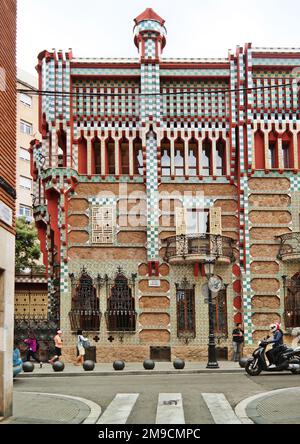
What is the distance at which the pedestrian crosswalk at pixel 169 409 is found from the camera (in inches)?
472

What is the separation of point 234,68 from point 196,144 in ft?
12.0

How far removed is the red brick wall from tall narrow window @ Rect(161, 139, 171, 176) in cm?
1684

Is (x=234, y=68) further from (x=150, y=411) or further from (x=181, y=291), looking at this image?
(x=150, y=411)

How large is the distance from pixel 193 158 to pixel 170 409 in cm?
1840

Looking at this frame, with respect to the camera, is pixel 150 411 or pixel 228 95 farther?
pixel 228 95

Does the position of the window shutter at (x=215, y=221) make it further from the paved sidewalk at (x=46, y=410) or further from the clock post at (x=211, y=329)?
the paved sidewalk at (x=46, y=410)

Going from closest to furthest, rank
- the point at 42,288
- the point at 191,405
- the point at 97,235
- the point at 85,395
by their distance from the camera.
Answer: the point at 191,405 → the point at 85,395 → the point at 97,235 → the point at 42,288

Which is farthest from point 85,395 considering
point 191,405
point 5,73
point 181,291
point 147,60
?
point 147,60

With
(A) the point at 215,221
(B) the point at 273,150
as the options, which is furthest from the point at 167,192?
(B) the point at 273,150

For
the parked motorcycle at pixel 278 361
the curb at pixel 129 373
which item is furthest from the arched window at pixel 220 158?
the parked motorcycle at pixel 278 361

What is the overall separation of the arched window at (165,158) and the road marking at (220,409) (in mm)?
15817

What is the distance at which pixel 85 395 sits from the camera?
15.8 m

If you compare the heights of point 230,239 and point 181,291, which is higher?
point 230,239

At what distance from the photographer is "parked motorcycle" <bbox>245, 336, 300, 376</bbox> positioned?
798 inches
